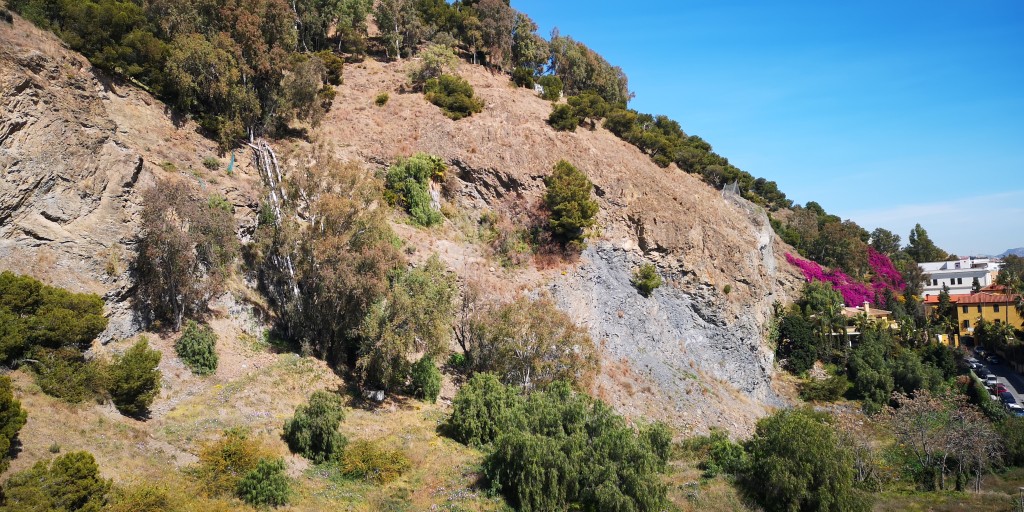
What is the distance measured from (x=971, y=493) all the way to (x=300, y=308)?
108 feet

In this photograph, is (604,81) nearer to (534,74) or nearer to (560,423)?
(534,74)

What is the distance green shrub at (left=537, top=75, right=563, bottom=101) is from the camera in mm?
53469

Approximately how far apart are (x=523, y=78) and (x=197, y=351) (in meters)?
38.1

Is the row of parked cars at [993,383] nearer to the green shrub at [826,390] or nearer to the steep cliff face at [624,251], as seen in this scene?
the green shrub at [826,390]

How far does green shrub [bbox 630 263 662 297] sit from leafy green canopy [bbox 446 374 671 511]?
18.1 m

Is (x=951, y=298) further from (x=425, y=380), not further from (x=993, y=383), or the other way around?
(x=425, y=380)

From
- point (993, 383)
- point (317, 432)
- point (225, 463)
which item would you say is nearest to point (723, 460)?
point (317, 432)

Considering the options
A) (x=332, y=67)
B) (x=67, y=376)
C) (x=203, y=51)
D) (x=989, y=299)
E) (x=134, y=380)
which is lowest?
(x=134, y=380)

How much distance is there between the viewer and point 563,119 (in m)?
47.9

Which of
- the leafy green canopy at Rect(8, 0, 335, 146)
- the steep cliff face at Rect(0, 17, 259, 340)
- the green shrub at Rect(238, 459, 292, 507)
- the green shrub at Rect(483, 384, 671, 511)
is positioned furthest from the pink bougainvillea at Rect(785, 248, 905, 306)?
the steep cliff face at Rect(0, 17, 259, 340)

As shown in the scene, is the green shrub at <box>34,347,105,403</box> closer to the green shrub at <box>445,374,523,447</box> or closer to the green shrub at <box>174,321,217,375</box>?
the green shrub at <box>174,321,217,375</box>

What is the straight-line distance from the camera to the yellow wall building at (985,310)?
208ft

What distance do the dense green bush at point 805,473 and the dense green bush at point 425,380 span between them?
14.4 meters

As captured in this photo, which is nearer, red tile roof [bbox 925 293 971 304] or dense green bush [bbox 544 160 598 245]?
dense green bush [bbox 544 160 598 245]
